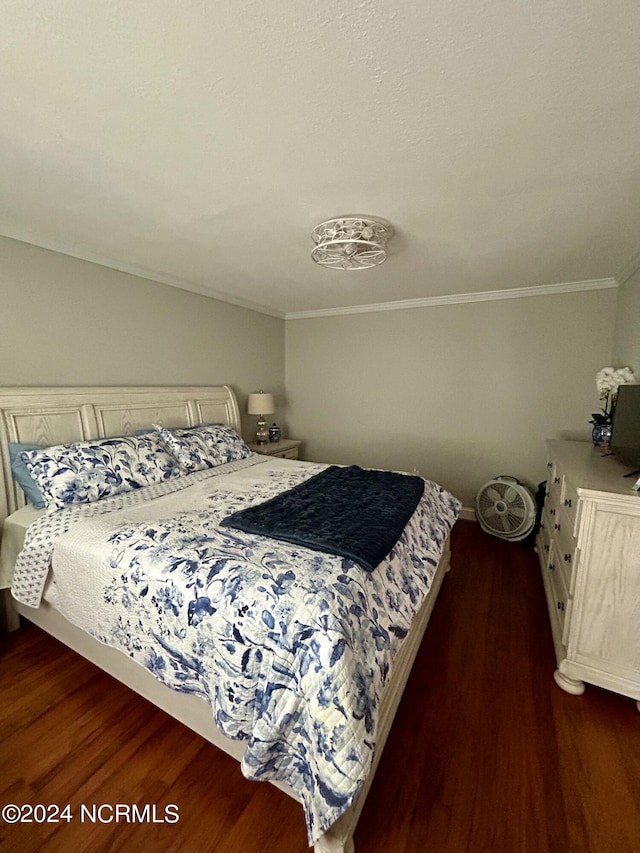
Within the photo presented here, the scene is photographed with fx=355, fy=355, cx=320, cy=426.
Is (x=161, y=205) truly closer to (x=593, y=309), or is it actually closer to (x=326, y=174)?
(x=326, y=174)

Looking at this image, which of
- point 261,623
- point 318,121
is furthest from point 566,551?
point 318,121

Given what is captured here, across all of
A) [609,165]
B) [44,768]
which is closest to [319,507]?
[44,768]

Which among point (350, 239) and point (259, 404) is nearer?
point (350, 239)

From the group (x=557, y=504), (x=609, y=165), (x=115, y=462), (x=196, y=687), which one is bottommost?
(x=196, y=687)

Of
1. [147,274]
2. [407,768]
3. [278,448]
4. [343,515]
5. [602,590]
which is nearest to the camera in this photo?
[407,768]

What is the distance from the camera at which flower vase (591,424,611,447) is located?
7.73 feet

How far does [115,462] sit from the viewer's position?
2025 mm

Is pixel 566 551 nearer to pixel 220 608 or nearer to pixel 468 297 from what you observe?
pixel 220 608

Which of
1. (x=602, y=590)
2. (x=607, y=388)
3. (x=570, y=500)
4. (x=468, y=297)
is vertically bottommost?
(x=602, y=590)

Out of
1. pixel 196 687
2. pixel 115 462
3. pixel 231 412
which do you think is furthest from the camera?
pixel 231 412

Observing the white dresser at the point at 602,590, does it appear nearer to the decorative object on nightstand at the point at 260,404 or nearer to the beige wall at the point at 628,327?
the beige wall at the point at 628,327

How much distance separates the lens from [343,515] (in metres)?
1.66

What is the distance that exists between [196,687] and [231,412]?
240 centimetres

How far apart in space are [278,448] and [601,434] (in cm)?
259
